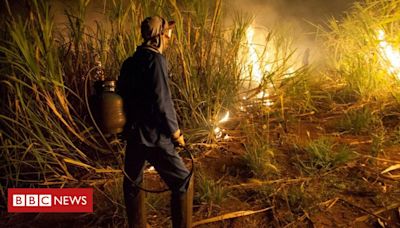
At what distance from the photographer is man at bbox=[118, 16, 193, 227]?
1.91 m

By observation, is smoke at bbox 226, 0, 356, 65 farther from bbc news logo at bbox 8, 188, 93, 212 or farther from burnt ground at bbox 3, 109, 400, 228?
bbc news logo at bbox 8, 188, 93, 212

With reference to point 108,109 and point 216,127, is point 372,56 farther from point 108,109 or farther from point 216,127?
point 108,109

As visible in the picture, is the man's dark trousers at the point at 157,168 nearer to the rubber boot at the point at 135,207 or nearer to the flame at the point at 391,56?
the rubber boot at the point at 135,207

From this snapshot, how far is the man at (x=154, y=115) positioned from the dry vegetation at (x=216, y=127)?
1.05 ft

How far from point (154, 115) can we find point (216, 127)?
5.83ft

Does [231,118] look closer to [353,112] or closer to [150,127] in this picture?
[353,112]

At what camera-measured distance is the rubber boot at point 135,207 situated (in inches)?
86.8

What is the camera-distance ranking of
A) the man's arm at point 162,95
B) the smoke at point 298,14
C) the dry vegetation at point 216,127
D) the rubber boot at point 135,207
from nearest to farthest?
the man's arm at point 162,95, the rubber boot at point 135,207, the dry vegetation at point 216,127, the smoke at point 298,14

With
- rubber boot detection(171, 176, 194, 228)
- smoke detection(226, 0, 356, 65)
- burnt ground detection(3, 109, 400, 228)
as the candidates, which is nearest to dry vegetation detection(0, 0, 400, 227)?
burnt ground detection(3, 109, 400, 228)

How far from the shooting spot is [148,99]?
194cm

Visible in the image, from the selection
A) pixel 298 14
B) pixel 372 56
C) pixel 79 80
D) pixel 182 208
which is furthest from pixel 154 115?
pixel 298 14

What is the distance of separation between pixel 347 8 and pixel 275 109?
3.93m

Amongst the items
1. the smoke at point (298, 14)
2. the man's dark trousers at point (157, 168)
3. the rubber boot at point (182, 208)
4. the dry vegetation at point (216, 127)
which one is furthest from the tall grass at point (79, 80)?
the smoke at point (298, 14)

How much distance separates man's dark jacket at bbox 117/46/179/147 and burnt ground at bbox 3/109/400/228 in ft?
2.39
